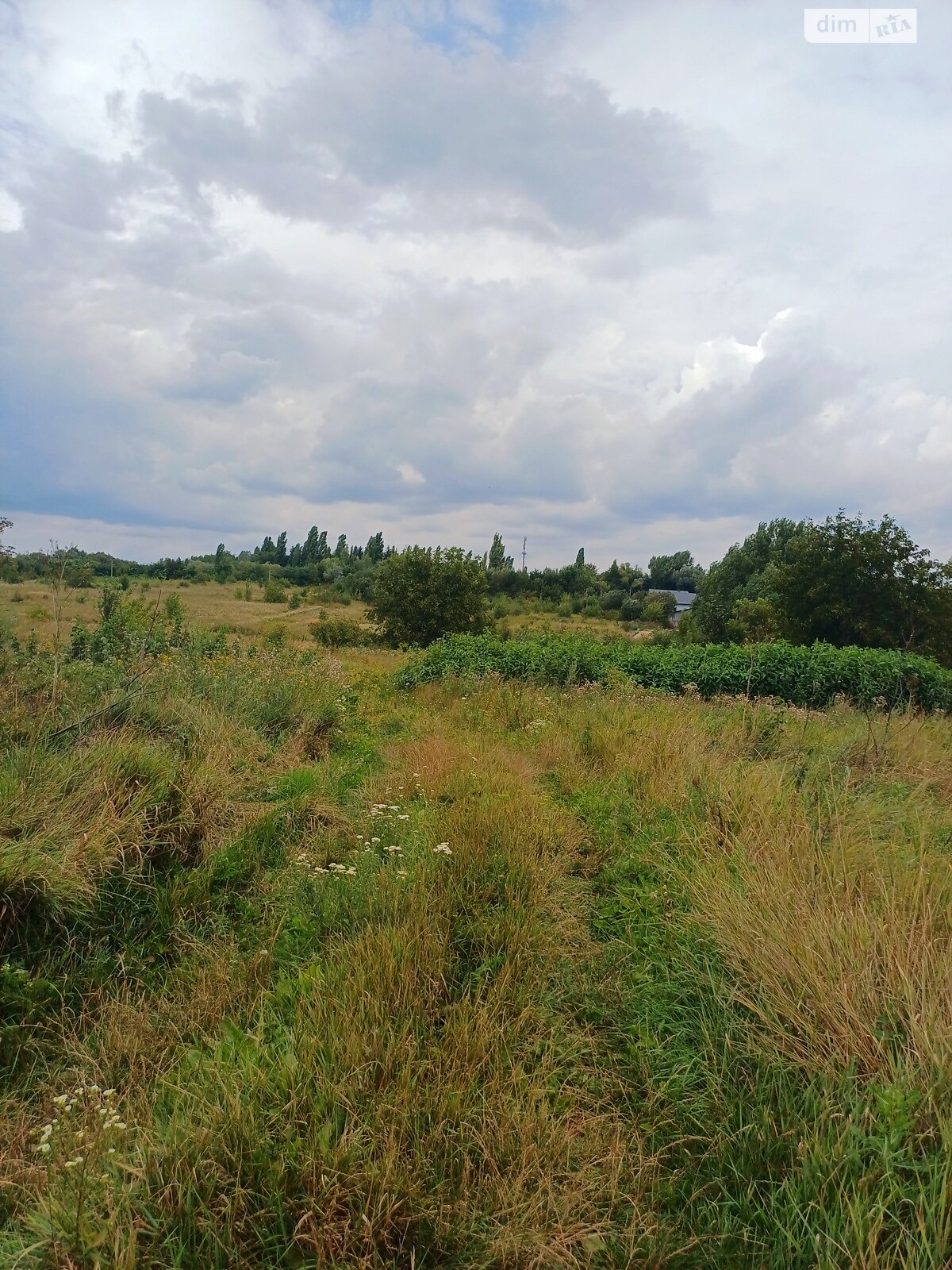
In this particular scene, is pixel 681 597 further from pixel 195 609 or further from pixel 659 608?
pixel 195 609

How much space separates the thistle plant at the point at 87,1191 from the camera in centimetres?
156

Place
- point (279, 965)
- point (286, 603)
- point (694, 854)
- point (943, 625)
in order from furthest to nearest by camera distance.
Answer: point (286, 603) → point (943, 625) → point (694, 854) → point (279, 965)

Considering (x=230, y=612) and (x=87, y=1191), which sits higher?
(x=230, y=612)

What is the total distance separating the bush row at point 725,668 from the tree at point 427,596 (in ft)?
68.2

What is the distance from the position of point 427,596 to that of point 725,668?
23927 millimetres

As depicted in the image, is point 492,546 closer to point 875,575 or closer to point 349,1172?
point 875,575

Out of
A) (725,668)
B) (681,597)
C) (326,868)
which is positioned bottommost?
(326,868)

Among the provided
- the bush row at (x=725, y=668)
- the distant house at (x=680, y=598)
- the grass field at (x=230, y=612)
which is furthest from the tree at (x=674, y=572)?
the bush row at (x=725, y=668)

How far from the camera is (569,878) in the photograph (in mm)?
4047

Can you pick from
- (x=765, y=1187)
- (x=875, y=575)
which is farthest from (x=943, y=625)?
(x=765, y=1187)

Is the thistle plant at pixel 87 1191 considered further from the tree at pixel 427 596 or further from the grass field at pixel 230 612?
the tree at pixel 427 596

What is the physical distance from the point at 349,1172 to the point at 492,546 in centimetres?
7778

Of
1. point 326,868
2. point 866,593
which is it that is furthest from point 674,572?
point 326,868

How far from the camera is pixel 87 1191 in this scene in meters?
1.71
